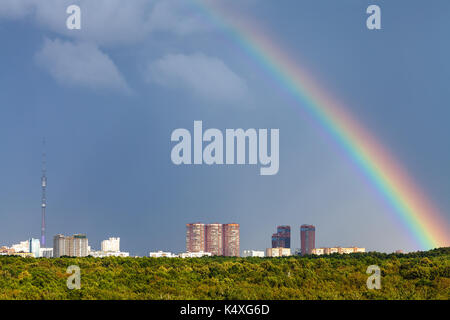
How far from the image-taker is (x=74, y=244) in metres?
135

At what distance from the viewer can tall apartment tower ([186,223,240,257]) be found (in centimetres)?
12138

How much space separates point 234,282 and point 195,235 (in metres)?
97.6

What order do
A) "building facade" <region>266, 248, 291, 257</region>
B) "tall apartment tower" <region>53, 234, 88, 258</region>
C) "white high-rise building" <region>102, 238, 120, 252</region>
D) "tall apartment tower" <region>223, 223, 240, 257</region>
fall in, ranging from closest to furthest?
"building facade" <region>266, 248, 291, 257</region>, "tall apartment tower" <region>223, 223, 240, 257</region>, "tall apartment tower" <region>53, 234, 88, 258</region>, "white high-rise building" <region>102, 238, 120, 252</region>

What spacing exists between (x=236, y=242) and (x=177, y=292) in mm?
96233

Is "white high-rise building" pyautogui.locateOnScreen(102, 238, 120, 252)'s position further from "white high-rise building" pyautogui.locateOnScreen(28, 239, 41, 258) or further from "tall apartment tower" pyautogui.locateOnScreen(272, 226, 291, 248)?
"tall apartment tower" pyautogui.locateOnScreen(272, 226, 291, 248)

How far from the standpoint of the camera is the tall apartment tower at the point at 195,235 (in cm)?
12629

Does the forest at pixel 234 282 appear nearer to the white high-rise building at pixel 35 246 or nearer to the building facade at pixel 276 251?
the building facade at pixel 276 251

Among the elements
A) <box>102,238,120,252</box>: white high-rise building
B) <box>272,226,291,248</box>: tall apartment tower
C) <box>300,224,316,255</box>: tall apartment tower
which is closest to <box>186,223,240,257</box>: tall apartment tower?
<box>272,226,291,248</box>: tall apartment tower

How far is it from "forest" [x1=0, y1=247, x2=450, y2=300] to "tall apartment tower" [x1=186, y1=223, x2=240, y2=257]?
84065 millimetres

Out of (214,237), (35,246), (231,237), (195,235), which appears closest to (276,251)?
(231,237)

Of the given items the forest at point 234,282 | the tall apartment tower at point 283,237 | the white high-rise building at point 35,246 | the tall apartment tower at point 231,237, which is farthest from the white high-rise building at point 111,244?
the forest at point 234,282

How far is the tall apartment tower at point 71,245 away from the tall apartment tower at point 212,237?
26684 millimetres
